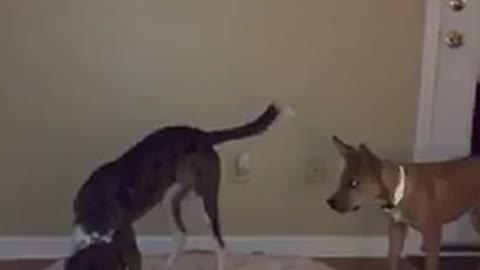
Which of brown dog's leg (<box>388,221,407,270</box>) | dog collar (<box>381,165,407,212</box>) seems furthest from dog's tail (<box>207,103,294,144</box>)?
brown dog's leg (<box>388,221,407,270</box>)

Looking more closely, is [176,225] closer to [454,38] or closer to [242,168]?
[242,168]

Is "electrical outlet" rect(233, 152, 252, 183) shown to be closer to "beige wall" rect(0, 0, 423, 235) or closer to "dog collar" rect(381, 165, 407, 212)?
"beige wall" rect(0, 0, 423, 235)

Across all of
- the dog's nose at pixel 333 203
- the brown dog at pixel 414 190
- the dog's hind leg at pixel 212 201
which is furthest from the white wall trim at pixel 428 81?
the dog's hind leg at pixel 212 201

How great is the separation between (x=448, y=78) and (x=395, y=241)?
733 millimetres

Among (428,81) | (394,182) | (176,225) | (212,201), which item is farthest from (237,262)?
(428,81)

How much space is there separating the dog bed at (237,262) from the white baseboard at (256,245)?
61 mm

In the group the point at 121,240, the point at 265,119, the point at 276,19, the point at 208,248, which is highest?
the point at 276,19

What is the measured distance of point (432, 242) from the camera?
423 cm

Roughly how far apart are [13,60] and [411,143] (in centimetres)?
166

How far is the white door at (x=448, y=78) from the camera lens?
4.48m

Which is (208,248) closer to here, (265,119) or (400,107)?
(265,119)

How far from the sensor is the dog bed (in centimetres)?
446

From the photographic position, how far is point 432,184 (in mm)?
4199

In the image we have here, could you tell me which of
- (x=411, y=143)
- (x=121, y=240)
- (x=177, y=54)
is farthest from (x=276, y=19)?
(x=121, y=240)
